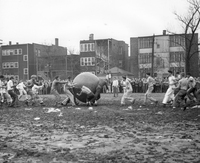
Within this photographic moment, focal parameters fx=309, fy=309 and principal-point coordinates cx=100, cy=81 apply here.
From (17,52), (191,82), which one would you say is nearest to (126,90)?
(191,82)

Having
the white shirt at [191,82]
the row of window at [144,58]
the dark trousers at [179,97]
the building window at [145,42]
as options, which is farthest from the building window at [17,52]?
the white shirt at [191,82]

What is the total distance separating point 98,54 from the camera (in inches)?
2633

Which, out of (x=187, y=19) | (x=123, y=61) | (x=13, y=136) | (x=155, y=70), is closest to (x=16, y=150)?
(x=13, y=136)

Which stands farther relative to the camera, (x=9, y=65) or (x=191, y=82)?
(x=9, y=65)

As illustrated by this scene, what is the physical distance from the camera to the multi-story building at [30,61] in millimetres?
67750

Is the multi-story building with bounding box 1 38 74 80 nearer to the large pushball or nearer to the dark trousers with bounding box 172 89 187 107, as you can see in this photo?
the large pushball

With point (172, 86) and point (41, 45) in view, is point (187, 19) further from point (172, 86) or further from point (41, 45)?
point (41, 45)

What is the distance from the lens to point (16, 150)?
282 inches

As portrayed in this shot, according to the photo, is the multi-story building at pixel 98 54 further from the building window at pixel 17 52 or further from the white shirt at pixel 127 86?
the white shirt at pixel 127 86

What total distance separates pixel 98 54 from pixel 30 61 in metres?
15.6

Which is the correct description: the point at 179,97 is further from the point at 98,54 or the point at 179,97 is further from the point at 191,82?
the point at 98,54

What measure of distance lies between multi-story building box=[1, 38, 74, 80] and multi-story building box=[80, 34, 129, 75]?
179 inches

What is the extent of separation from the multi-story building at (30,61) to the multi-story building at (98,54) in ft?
14.9

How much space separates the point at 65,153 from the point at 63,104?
534 inches
